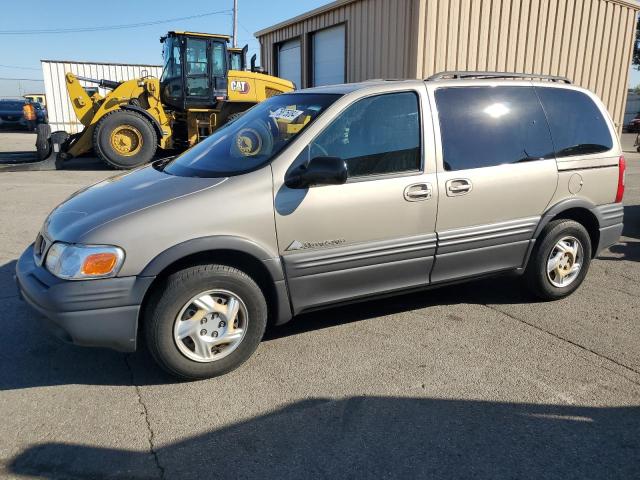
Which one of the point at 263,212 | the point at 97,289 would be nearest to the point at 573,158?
the point at 263,212

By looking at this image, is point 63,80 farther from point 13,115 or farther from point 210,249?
point 210,249

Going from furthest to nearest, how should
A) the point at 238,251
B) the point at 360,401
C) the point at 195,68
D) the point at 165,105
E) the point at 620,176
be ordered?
the point at 165,105 → the point at 195,68 → the point at 620,176 → the point at 238,251 → the point at 360,401

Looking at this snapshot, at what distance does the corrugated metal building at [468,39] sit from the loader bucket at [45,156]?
742 centimetres

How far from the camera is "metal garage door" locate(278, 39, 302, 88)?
54.5 feet

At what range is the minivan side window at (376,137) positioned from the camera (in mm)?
3371

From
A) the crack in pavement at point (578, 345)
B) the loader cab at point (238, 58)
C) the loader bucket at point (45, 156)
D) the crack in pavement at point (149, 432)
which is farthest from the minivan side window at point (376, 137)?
the loader cab at point (238, 58)

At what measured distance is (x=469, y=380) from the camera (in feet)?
10.2

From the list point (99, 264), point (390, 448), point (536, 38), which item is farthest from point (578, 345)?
point (536, 38)

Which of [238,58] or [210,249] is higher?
[238,58]

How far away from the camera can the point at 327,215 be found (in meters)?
3.23

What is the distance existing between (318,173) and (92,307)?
1452mm

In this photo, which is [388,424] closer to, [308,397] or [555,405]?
[308,397]

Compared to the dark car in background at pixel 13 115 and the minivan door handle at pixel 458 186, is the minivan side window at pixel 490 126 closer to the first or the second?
the minivan door handle at pixel 458 186

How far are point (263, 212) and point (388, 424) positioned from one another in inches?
53.8
